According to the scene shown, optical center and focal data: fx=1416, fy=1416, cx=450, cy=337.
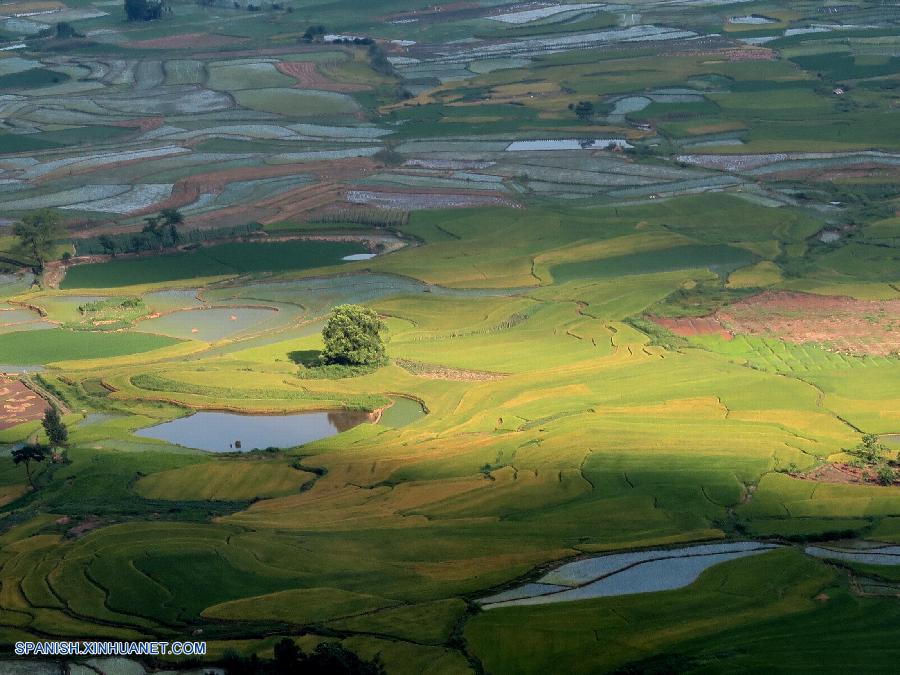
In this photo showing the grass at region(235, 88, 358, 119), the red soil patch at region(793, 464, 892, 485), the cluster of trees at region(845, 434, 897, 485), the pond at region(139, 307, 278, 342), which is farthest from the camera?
the grass at region(235, 88, 358, 119)

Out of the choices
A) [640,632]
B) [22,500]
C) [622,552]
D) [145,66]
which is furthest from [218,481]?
[145,66]

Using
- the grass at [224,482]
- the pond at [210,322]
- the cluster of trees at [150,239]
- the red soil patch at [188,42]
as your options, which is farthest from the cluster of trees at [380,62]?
the grass at [224,482]

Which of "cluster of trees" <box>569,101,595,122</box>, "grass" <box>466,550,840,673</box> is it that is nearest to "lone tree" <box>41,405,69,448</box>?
"grass" <box>466,550,840,673</box>

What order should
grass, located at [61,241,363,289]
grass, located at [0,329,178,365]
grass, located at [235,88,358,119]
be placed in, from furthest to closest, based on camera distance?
grass, located at [235,88,358,119], grass, located at [61,241,363,289], grass, located at [0,329,178,365]

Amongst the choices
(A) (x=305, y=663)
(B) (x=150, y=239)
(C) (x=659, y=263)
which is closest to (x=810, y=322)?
(C) (x=659, y=263)

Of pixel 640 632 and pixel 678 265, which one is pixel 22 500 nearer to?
pixel 640 632

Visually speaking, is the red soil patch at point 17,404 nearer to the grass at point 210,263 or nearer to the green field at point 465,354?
the green field at point 465,354

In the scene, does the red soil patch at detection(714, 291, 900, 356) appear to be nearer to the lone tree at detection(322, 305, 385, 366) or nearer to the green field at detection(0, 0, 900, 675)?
the green field at detection(0, 0, 900, 675)
